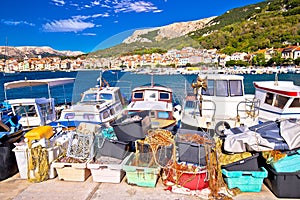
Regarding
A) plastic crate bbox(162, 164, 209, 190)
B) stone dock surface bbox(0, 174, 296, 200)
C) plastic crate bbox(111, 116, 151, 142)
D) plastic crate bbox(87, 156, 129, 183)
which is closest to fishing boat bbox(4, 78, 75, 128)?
stone dock surface bbox(0, 174, 296, 200)

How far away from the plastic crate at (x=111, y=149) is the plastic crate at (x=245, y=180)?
2027 mm

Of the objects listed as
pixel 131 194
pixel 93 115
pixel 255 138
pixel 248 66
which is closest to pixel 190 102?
pixel 93 115

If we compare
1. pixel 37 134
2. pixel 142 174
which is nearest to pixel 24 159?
pixel 37 134

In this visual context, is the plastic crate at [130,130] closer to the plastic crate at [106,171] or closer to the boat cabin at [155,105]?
the plastic crate at [106,171]

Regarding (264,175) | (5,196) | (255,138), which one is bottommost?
(5,196)

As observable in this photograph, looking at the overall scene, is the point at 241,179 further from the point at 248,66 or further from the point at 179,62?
the point at 248,66

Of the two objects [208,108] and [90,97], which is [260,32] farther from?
[90,97]

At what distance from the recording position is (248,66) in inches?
3509

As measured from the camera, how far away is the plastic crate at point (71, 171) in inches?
191

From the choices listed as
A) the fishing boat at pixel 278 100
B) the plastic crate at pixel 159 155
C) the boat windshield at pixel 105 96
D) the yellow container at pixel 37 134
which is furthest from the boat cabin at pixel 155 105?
the fishing boat at pixel 278 100

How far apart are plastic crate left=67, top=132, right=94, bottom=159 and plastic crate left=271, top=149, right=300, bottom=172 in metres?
3.50

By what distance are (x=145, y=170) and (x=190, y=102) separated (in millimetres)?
4682

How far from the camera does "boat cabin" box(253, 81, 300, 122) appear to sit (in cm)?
795

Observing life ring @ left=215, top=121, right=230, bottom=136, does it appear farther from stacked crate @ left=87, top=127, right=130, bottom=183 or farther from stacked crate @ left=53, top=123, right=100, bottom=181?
stacked crate @ left=53, top=123, right=100, bottom=181
